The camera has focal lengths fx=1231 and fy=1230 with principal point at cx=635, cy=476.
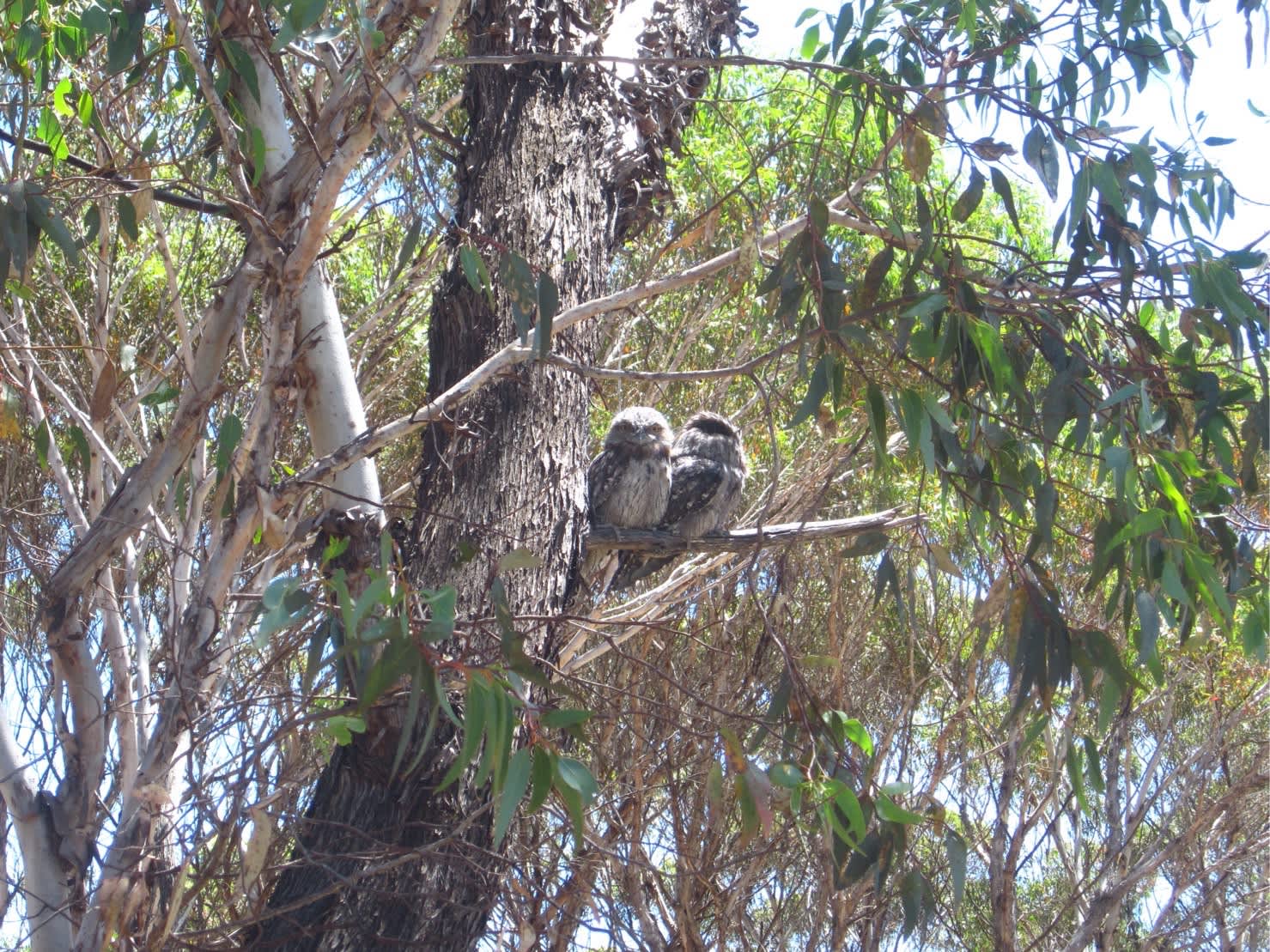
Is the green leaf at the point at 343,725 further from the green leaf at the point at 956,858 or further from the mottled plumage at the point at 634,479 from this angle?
the mottled plumage at the point at 634,479

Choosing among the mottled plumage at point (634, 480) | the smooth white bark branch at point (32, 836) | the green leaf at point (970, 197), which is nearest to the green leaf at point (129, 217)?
the smooth white bark branch at point (32, 836)

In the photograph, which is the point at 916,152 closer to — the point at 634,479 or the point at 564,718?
the point at 564,718

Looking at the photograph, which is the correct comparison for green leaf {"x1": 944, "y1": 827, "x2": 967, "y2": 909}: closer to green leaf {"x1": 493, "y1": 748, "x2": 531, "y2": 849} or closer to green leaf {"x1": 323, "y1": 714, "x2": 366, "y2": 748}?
green leaf {"x1": 493, "y1": 748, "x2": 531, "y2": 849}

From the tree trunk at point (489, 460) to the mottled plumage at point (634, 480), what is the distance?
1.49 meters

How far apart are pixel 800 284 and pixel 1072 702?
4.60 meters

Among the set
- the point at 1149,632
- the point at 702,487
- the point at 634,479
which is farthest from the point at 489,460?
the point at 702,487

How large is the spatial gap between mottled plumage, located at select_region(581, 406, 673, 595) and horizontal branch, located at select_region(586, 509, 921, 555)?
120 cm

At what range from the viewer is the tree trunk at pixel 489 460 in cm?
275

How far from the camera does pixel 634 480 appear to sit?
5.53m

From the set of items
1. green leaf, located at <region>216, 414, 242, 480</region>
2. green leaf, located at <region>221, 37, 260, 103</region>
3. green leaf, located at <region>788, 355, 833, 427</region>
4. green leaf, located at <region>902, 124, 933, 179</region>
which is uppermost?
green leaf, located at <region>221, 37, 260, 103</region>

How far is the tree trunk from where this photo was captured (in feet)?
9.02

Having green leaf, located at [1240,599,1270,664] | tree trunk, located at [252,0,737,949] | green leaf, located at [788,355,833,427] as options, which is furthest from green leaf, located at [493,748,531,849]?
green leaf, located at [1240,599,1270,664]

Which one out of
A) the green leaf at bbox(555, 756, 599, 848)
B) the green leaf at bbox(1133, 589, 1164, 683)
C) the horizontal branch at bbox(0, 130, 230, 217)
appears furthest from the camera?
the horizontal branch at bbox(0, 130, 230, 217)

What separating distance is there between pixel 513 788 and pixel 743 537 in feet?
6.96
